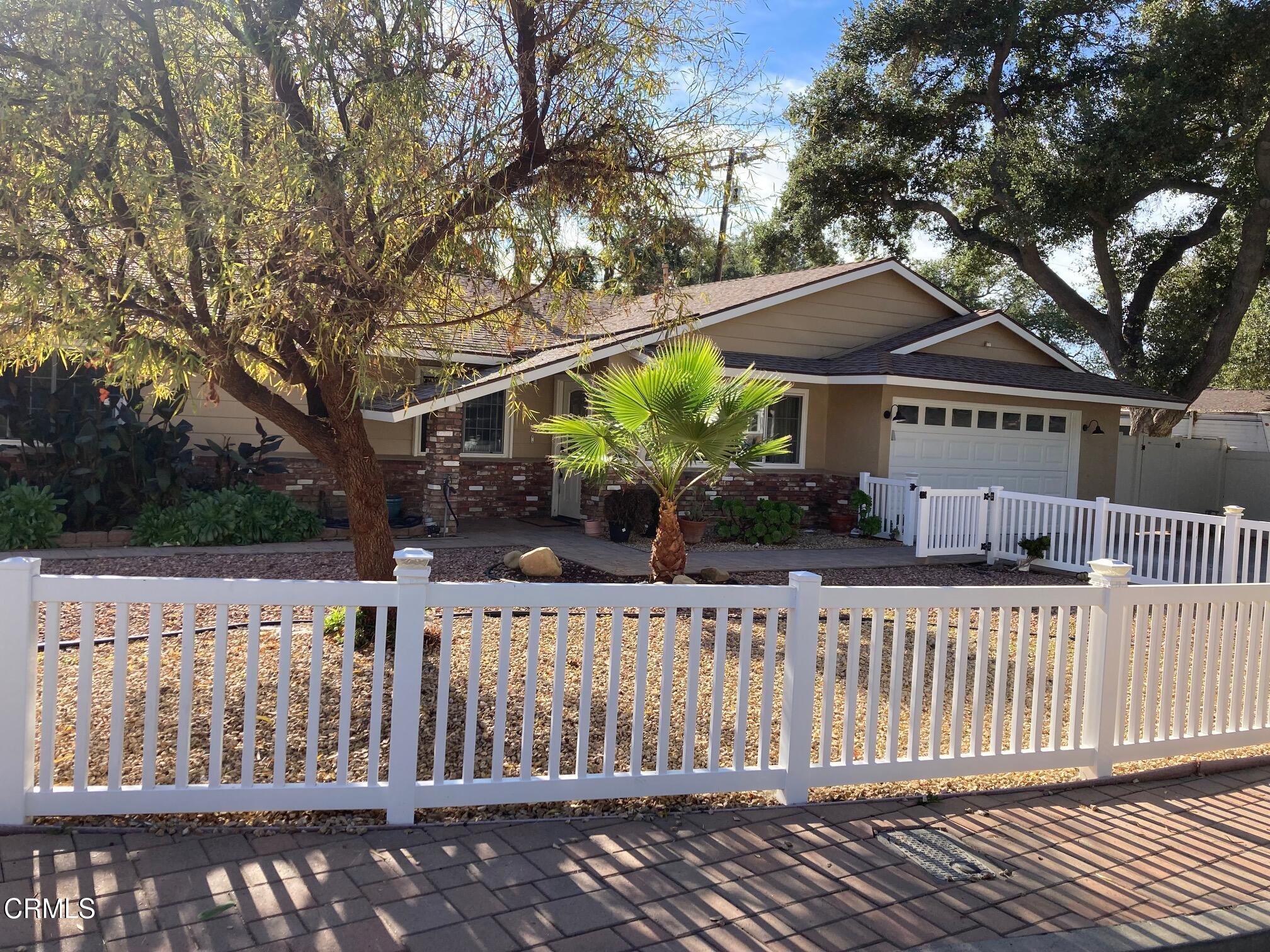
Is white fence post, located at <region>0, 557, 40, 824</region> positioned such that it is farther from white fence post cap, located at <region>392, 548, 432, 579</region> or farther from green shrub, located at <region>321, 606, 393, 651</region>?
green shrub, located at <region>321, 606, 393, 651</region>

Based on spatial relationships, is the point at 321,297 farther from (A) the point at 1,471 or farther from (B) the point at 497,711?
(A) the point at 1,471

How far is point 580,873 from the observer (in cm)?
370

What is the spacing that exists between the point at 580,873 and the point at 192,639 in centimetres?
181

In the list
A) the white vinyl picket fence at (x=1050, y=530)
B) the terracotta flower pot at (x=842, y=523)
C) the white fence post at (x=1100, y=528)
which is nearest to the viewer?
the white vinyl picket fence at (x=1050, y=530)

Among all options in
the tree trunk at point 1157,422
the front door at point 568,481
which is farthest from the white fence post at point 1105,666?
the tree trunk at point 1157,422

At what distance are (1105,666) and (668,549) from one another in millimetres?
5037

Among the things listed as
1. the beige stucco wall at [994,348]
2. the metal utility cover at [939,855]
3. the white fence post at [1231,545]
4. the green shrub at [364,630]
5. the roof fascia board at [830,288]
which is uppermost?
the roof fascia board at [830,288]

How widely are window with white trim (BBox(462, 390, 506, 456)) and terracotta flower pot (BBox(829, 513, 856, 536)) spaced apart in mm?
5464

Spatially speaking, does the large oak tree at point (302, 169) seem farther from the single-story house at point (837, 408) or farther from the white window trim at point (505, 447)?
the white window trim at point (505, 447)

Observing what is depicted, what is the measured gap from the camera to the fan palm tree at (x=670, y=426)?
A: 9078mm

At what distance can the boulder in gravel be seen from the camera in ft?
33.6

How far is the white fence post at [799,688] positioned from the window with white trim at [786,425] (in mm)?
11670

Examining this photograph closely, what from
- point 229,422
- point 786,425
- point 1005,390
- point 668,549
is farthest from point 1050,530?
point 229,422

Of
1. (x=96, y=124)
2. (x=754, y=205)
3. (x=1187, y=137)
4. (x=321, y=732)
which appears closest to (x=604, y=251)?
(x=754, y=205)
